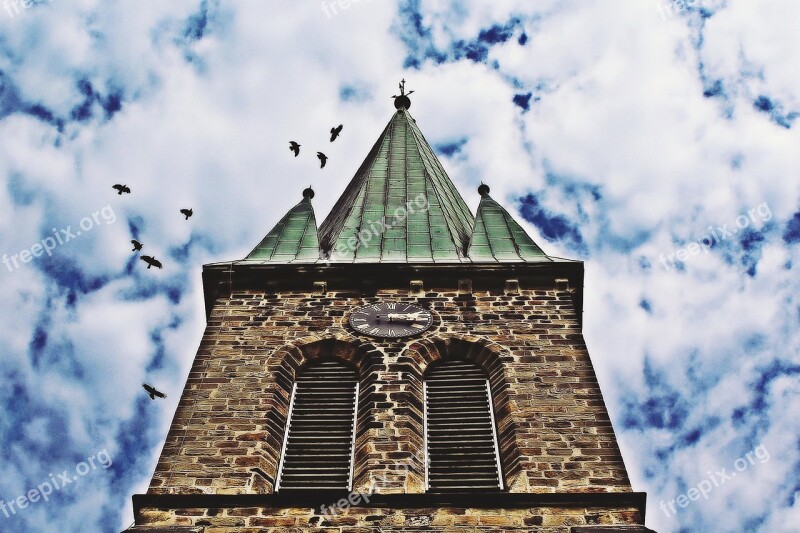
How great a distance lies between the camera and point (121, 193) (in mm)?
16125

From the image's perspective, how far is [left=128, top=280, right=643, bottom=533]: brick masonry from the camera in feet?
36.4

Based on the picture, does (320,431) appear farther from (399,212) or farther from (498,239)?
(399,212)

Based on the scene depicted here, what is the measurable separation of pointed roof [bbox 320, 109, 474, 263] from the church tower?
9cm

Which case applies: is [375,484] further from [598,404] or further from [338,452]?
[598,404]

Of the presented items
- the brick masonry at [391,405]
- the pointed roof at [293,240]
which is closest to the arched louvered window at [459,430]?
the brick masonry at [391,405]

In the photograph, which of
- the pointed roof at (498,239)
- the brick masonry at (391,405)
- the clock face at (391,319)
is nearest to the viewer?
the brick masonry at (391,405)

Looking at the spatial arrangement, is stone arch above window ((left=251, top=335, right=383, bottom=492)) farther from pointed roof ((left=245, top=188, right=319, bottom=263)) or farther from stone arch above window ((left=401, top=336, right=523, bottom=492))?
pointed roof ((left=245, top=188, right=319, bottom=263))

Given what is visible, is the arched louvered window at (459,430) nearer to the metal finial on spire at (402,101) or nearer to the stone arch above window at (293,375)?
the stone arch above window at (293,375)

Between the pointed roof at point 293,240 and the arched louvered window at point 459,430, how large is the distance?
416 cm

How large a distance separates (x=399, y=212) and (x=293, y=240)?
2.71 meters

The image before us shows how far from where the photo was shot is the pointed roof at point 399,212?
1812 centimetres

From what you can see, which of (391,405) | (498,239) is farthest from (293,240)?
(391,405)

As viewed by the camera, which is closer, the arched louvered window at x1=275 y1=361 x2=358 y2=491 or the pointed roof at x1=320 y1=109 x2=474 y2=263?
the arched louvered window at x1=275 y1=361 x2=358 y2=491

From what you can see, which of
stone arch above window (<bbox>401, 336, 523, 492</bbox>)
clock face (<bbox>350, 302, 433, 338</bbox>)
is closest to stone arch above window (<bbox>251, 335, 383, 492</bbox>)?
clock face (<bbox>350, 302, 433, 338</bbox>)
